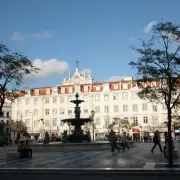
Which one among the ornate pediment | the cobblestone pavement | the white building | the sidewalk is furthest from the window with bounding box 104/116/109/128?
the sidewalk

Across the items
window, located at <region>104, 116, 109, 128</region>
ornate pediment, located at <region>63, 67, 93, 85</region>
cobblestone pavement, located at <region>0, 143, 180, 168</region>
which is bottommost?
cobblestone pavement, located at <region>0, 143, 180, 168</region>

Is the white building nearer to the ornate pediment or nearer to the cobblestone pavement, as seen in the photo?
the ornate pediment

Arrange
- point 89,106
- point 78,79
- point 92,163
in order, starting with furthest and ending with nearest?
point 78,79 < point 89,106 < point 92,163

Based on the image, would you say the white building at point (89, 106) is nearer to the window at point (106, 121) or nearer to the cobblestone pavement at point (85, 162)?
the window at point (106, 121)

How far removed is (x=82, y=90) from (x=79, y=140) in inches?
1902

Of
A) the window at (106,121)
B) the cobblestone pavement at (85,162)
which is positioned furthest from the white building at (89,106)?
the cobblestone pavement at (85,162)

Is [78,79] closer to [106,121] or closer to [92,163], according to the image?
[106,121]

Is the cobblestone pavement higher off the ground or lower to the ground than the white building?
lower

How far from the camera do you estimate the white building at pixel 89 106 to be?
2906 inches

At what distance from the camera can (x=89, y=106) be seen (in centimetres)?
7794

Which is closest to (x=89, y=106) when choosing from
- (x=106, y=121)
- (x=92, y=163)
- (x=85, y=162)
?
(x=106, y=121)

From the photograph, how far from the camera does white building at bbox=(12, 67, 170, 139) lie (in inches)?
2906
